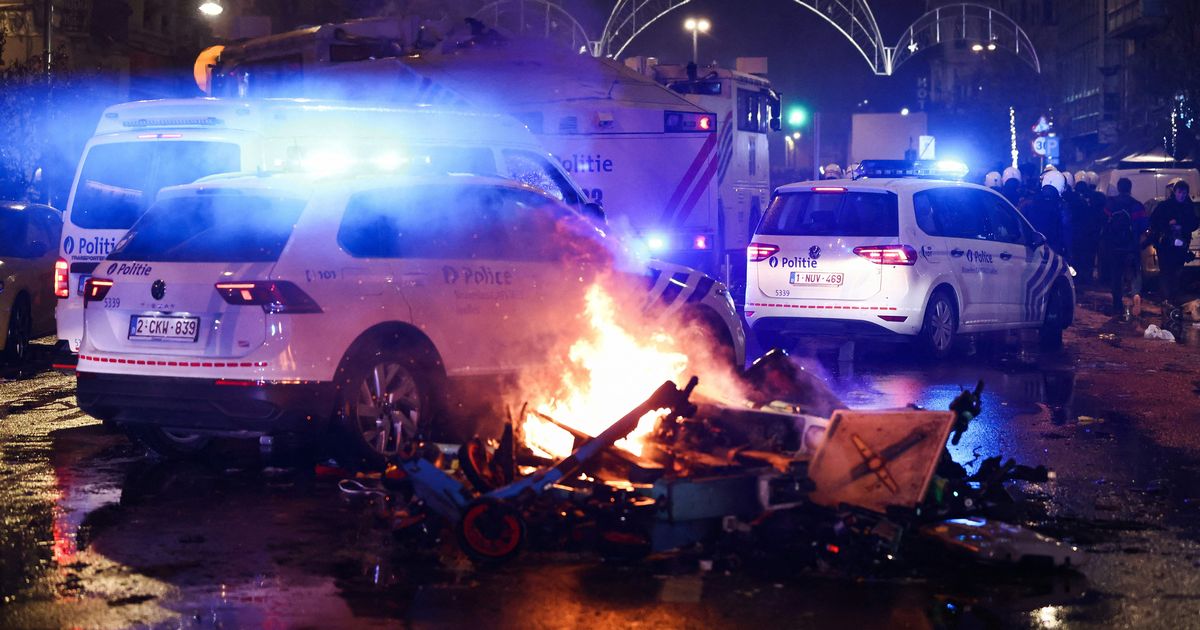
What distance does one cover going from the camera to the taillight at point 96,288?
923cm

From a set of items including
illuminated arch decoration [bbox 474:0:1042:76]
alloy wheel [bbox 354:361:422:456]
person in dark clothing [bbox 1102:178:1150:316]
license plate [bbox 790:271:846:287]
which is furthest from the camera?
illuminated arch decoration [bbox 474:0:1042:76]

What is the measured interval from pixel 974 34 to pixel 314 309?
390ft

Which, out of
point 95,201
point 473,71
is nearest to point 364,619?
point 95,201

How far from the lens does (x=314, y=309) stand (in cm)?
884

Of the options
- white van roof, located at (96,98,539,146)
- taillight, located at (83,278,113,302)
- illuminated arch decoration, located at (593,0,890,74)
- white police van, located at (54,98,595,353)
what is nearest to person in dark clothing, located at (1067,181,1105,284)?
white van roof, located at (96,98,539,146)

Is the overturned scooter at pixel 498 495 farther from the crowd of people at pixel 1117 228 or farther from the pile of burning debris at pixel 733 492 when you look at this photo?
the crowd of people at pixel 1117 228

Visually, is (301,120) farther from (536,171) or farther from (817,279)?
(817,279)

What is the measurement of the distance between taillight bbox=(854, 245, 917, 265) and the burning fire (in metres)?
5.10

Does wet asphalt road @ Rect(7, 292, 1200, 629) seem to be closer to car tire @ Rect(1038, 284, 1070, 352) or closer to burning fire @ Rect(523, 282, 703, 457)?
burning fire @ Rect(523, 282, 703, 457)

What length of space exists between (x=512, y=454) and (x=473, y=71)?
1202cm

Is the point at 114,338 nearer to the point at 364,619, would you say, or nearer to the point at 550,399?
the point at 550,399

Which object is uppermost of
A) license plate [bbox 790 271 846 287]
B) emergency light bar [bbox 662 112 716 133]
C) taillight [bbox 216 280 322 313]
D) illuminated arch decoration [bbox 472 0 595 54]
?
illuminated arch decoration [bbox 472 0 595 54]

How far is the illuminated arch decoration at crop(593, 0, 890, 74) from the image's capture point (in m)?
87.9

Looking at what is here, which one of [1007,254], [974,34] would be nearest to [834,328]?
[1007,254]
